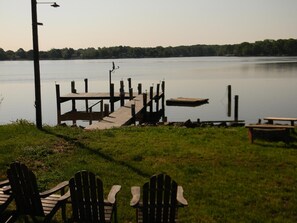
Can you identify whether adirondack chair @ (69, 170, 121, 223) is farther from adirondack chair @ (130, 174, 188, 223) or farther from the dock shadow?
the dock shadow

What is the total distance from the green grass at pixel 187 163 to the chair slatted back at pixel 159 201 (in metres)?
1.33

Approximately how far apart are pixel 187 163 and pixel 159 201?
15.9 feet

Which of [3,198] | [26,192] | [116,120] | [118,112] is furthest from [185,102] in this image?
[26,192]

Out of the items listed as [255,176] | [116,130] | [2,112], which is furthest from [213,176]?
[2,112]

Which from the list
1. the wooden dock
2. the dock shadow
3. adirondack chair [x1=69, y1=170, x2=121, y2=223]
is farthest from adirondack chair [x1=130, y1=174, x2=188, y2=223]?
the wooden dock

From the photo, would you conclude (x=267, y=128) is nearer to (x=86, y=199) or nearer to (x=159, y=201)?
(x=159, y=201)

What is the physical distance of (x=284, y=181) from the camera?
8477mm

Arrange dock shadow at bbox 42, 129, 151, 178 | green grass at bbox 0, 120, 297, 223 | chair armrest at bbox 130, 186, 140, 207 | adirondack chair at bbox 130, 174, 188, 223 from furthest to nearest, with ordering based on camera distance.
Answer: dock shadow at bbox 42, 129, 151, 178 < green grass at bbox 0, 120, 297, 223 < chair armrest at bbox 130, 186, 140, 207 < adirondack chair at bbox 130, 174, 188, 223

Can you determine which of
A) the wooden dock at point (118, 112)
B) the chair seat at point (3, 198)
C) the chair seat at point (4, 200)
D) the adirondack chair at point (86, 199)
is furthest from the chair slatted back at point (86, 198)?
the wooden dock at point (118, 112)

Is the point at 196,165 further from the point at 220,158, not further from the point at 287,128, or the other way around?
the point at 287,128

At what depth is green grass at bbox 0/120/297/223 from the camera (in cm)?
704

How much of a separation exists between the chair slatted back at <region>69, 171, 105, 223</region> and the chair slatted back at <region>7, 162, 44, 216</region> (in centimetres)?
66

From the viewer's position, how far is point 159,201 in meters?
5.27

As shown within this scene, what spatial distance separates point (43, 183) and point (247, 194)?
434cm
